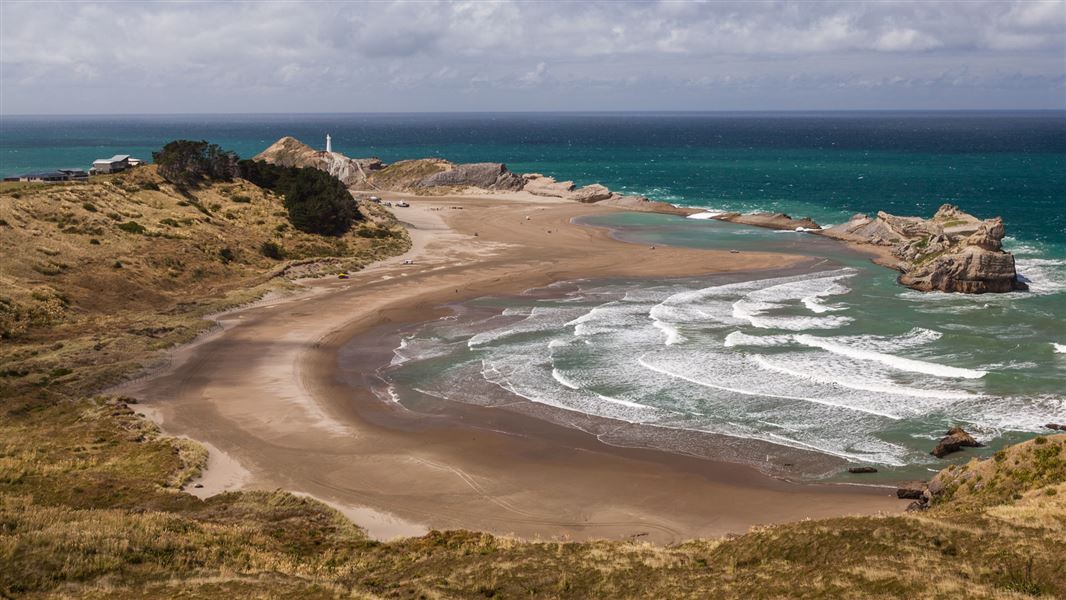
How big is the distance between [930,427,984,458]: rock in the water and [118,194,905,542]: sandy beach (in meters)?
3.78

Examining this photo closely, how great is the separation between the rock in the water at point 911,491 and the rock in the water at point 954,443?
3.29 metres

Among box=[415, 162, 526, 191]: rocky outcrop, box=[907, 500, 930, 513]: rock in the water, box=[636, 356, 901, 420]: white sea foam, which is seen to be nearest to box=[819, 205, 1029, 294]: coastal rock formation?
box=[636, 356, 901, 420]: white sea foam

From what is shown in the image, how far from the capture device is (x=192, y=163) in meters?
83.1

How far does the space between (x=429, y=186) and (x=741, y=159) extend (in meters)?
83.5

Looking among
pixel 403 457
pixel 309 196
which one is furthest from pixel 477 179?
pixel 403 457

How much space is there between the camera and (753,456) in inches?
1275

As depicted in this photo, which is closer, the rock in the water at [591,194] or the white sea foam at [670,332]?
the white sea foam at [670,332]

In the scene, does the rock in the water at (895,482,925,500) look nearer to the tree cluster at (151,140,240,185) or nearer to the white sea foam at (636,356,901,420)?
the white sea foam at (636,356,901,420)

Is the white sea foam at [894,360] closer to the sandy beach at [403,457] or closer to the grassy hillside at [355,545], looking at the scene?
the sandy beach at [403,457]

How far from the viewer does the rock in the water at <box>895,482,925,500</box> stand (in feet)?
92.3

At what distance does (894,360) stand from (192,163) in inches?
2676

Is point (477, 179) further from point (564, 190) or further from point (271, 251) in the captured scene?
point (271, 251)

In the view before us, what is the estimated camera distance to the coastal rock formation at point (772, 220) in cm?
9250

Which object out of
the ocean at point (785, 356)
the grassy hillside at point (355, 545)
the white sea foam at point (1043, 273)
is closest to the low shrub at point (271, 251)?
the ocean at point (785, 356)
